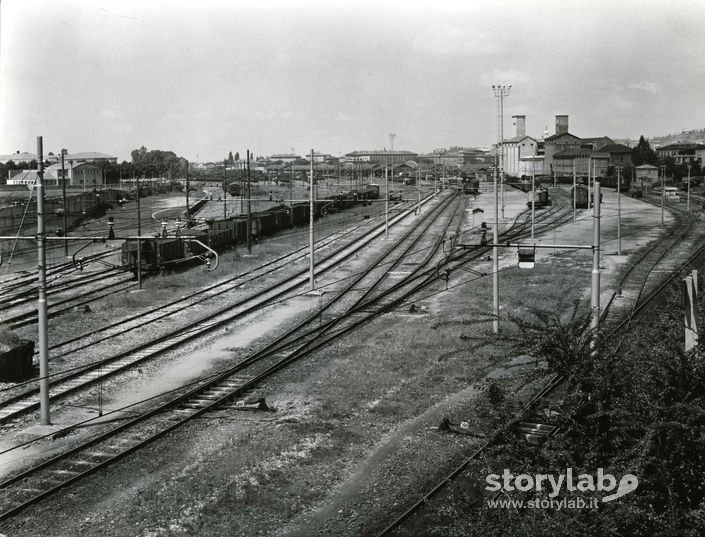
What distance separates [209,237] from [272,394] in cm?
2454

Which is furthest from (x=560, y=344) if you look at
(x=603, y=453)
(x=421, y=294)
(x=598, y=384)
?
(x=421, y=294)

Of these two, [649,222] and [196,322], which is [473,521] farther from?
[649,222]

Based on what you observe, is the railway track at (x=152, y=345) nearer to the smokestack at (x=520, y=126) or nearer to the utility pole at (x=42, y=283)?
the utility pole at (x=42, y=283)

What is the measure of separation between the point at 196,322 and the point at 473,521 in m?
18.6

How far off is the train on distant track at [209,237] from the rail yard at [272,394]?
2.88 ft

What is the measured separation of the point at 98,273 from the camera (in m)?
38.5

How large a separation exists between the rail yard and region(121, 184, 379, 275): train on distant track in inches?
34.6

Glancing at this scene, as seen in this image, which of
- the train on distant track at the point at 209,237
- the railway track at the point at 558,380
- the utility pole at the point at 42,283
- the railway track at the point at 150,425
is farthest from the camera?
the train on distant track at the point at 209,237

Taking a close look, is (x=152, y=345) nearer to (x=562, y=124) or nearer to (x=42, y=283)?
(x=42, y=283)

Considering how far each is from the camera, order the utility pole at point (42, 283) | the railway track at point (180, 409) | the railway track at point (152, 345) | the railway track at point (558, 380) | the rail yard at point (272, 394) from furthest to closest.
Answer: the railway track at point (152, 345) → the utility pole at point (42, 283) → the railway track at point (180, 409) → the rail yard at point (272, 394) → the railway track at point (558, 380)

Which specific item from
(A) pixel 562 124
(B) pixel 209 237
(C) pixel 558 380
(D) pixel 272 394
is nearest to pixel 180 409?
(D) pixel 272 394

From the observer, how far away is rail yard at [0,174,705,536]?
44.1ft

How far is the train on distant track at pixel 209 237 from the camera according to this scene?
37.3 m

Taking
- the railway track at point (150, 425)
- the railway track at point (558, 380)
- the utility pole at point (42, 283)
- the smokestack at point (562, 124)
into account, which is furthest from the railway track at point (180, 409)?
the smokestack at point (562, 124)
